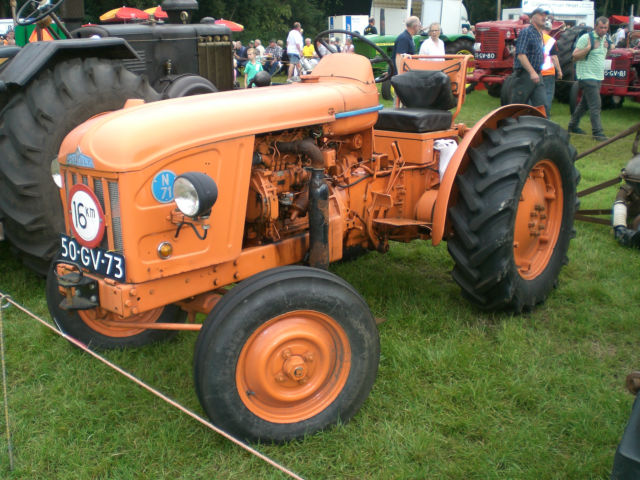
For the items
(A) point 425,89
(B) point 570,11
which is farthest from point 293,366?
(B) point 570,11

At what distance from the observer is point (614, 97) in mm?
12461

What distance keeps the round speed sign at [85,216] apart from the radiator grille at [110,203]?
2cm

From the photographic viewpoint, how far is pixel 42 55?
4086 millimetres

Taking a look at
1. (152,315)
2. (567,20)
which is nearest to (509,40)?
(567,20)

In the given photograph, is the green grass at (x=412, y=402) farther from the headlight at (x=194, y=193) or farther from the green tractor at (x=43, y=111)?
the headlight at (x=194, y=193)

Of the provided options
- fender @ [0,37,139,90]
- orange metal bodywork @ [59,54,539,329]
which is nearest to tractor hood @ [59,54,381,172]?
orange metal bodywork @ [59,54,539,329]

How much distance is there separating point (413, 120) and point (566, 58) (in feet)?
35.3

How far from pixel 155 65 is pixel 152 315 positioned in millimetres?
4039

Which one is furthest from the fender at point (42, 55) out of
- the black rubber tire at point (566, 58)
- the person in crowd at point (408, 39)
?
the black rubber tire at point (566, 58)

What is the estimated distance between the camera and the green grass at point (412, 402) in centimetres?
262

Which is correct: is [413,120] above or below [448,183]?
above

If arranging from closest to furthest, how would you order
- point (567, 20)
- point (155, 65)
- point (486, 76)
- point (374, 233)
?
point (374, 233)
point (155, 65)
point (486, 76)
point (567, 20)

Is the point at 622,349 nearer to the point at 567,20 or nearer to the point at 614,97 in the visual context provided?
the point at 614,97

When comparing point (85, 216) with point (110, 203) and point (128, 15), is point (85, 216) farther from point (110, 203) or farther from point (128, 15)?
point (128, 15)
